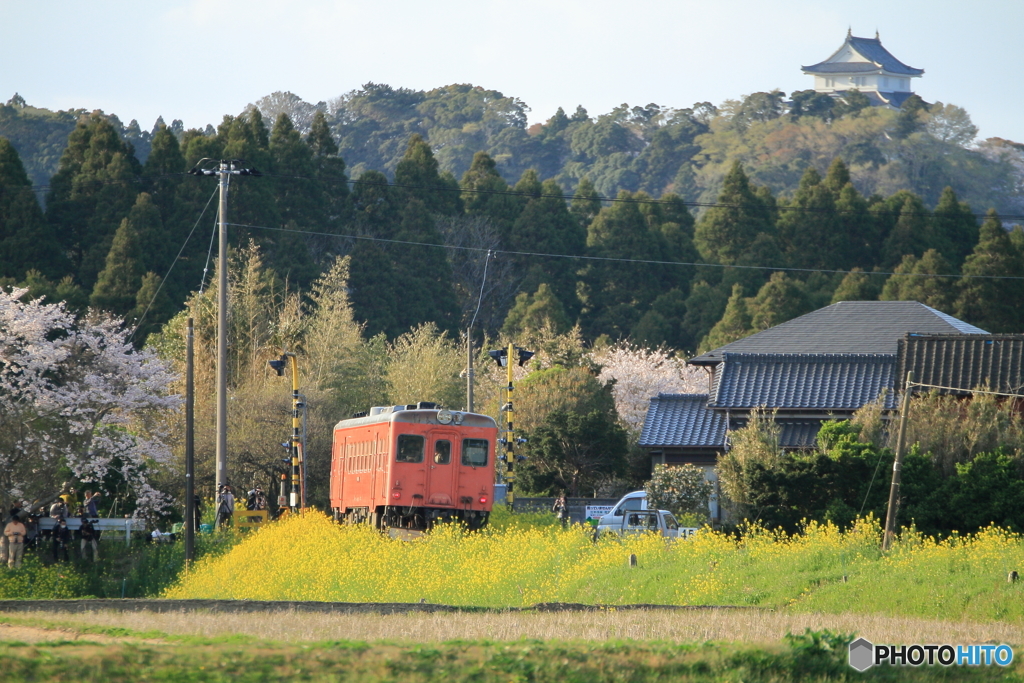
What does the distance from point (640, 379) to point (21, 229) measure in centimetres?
2613

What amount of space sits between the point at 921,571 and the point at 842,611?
4.86 feet

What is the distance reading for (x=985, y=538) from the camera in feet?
57.1

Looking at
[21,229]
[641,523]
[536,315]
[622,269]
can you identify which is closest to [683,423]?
[641,523]

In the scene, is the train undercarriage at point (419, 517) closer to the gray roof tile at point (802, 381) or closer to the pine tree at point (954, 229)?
the gray roof tile at point (802, 381)

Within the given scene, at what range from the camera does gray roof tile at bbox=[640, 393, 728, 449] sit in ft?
102

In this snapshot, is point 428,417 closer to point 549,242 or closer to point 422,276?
point 422,276

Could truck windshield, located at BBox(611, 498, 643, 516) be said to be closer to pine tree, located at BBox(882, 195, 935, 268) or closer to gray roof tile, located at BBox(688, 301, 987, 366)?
gray roof tile, located at BBox(688, 301, 987, 366)

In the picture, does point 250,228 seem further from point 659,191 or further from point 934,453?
point 659,191

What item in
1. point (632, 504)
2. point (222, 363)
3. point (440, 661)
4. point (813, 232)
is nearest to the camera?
point (440, 661)

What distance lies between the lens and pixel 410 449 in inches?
918

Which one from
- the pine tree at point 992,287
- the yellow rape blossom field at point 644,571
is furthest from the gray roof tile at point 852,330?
the yellow rape blossom field at point 644,571

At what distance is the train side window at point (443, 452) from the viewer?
2359cm

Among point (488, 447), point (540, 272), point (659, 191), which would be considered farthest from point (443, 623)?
point (659, 191)

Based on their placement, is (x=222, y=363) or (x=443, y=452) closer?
(x=443, y=452)
